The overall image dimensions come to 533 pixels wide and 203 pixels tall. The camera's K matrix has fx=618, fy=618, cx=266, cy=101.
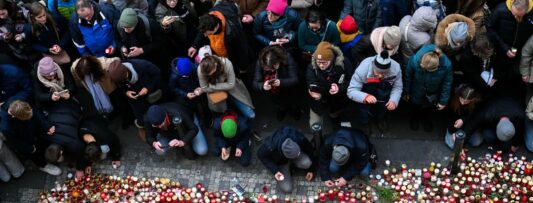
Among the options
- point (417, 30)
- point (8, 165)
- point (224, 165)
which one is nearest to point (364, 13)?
point (417, 30)

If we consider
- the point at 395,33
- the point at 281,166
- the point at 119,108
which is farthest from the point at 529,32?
the point at 119,108

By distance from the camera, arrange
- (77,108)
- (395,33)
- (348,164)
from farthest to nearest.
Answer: (77,108) → (348,164) → (395,33)

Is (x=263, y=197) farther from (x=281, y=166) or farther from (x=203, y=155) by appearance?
(x=203, y=155)

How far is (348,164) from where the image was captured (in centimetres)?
836

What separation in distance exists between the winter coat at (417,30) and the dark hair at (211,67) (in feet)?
8.01

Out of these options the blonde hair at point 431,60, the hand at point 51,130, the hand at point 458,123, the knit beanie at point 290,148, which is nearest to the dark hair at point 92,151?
the hand at point 51,130

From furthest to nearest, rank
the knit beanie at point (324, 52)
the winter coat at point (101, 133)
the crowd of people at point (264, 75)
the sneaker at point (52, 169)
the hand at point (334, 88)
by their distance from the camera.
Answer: the sneaker at point (52, 169) → the winter coat at point (101, 133) → the hand at point (334, 88) → the crowd of people at point (264, 75) → the knit beanie at point (324, 52)

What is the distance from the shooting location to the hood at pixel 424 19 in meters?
7.84

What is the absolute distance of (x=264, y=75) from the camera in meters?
8.48

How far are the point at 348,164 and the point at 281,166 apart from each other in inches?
36.9

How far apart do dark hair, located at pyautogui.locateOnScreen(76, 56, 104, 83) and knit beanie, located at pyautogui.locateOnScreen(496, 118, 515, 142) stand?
17.7 feet

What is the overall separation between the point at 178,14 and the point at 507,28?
4.49 meters

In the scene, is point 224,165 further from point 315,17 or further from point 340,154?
point 315,17

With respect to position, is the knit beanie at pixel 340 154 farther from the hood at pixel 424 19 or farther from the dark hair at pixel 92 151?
the dark hair at pixel 92 151
